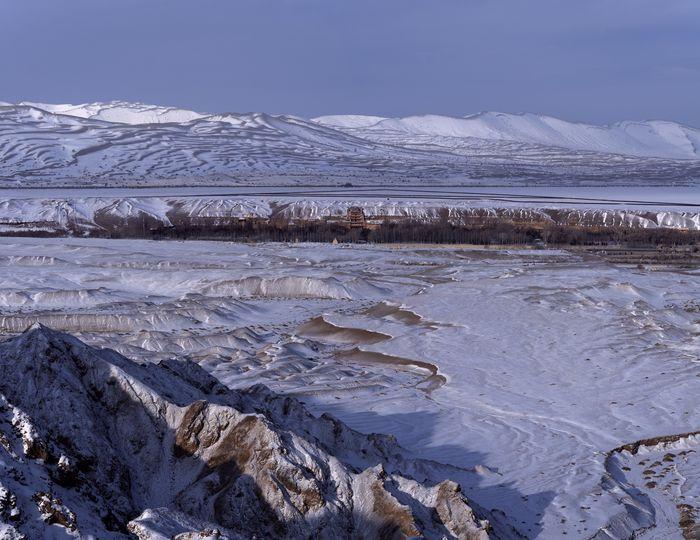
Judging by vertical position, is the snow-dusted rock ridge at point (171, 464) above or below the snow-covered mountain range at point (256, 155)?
below

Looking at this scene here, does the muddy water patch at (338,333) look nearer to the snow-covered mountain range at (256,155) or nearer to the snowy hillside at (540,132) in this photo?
the snow-covered mountain range at (256,155)

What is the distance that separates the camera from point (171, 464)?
32.7ft

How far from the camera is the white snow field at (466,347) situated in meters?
13.0

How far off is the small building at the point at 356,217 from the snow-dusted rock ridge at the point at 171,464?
125 ft

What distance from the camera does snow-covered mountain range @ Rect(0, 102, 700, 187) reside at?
301ft

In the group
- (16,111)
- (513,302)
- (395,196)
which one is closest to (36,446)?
(513,302)

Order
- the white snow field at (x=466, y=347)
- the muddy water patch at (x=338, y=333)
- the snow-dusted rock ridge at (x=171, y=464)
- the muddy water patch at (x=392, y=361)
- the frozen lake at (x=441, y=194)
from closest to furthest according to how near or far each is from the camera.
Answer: the snow-dusted rock ridge at (x=171, y=464)
the white snow field at (x=466, y=347)
the muddy water patch at (x=392, y=361)
the muddy water patch at (x=338, y=333)
the frozen lake at (x=441, y=194)

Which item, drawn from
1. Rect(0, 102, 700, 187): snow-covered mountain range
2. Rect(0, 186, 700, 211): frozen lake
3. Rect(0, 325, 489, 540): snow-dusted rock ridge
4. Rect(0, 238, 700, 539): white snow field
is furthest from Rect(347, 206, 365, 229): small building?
Rect(0, 325, 489, 540): snow-dusted rock ridge

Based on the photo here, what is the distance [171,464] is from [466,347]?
1308 cm

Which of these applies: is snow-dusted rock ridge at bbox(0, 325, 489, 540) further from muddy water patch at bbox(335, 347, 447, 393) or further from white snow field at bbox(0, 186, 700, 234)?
white snow field at bbox(0, 186, 700, 234)

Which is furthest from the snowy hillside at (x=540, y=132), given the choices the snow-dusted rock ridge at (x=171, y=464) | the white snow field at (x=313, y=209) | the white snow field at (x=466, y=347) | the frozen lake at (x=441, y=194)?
the snow-dusted rock ridge at (x=171, y=464)

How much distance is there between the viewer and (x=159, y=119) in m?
159

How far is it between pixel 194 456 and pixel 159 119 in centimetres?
15432

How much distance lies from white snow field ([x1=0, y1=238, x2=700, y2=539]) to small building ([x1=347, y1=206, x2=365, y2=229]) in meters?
9.76
